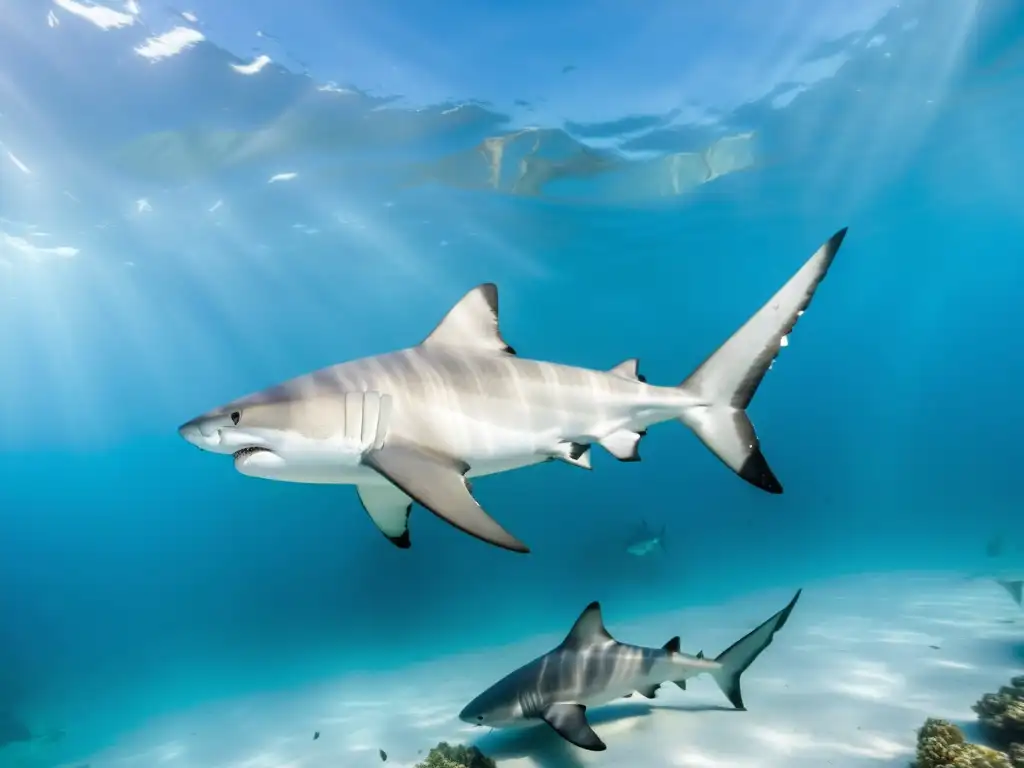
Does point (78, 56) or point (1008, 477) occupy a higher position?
point (1008, 477)

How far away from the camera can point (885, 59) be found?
55.9 feet

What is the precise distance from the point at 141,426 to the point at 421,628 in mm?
66181

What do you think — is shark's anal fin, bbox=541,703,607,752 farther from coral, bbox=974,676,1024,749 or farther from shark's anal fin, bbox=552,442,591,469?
coral, bbox=974,676,1024,749

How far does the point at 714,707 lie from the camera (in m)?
6.26

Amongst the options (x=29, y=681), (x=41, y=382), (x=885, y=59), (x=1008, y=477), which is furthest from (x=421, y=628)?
(x=1008, y=477)

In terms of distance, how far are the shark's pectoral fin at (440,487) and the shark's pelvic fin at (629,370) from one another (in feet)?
4.68

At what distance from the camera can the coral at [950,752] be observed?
4.20 meters

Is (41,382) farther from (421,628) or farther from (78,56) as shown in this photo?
(78,56)

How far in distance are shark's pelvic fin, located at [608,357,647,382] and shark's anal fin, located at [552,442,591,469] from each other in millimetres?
534

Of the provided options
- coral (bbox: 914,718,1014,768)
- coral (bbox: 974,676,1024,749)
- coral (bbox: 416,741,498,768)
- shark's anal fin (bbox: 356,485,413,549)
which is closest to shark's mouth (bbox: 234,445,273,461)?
shark's anal fin (bbox: 356,485,413,549)

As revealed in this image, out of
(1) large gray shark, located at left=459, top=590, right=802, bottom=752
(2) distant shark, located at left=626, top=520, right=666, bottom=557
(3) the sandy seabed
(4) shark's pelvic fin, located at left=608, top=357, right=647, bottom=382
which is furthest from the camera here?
(2) distant shark, located at left=626, top=520, right=666, bottom=557

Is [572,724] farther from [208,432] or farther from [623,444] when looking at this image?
[208,432]

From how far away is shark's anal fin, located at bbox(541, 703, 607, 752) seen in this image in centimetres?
444

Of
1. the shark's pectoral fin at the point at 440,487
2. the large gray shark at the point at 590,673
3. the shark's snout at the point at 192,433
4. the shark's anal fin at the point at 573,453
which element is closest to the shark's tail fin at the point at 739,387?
the shark's anal fin at the point at 573,453
